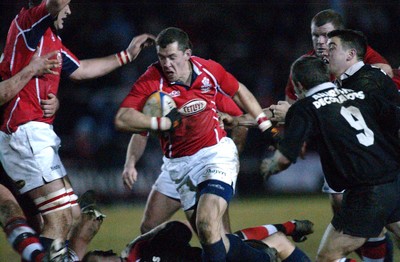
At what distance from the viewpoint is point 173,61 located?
673 cm

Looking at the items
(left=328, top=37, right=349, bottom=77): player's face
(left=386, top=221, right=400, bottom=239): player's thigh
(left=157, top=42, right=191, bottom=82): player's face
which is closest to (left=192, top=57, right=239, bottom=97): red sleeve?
(left=157, top=42, right=191, bottom=82): player's face

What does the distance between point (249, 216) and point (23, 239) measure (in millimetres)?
5790

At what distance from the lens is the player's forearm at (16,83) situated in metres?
6.22

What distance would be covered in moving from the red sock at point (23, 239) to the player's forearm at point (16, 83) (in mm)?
1014

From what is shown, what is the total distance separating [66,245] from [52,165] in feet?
2.38

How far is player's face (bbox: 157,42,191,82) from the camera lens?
6719mm

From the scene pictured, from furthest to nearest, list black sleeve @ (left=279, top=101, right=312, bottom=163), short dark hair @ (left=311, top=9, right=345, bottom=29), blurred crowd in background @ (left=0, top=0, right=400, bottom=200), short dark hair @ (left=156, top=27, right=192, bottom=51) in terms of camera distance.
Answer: blurred crowd in background @ (left=0, top=0, right=400, bottom=200), short dark hair @ (left=311, top=9, right=345, bottom=29), short dark hair @ (left=156, top=27, right=192, bottom=51), black sleeve @ (left=279, top=101, right=312, bottom=163)

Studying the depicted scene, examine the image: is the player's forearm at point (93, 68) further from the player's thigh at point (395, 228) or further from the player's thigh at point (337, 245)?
the player's thigh at point (395, 228)

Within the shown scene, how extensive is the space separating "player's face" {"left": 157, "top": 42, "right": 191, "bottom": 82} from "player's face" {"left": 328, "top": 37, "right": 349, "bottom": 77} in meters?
1.28

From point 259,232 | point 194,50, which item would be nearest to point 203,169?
point 259,232

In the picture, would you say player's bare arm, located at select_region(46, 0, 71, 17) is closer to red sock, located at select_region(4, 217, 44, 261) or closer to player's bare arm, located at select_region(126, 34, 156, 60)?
player's bare arm, located at select_region(126, 34, 156, 60)

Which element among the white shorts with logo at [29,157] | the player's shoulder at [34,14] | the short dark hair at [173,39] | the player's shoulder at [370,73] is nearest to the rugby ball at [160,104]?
the short dark hair at [173,39]

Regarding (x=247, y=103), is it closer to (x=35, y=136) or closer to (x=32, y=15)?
(x=35, y=136)

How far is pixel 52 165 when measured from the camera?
21.1 feet
